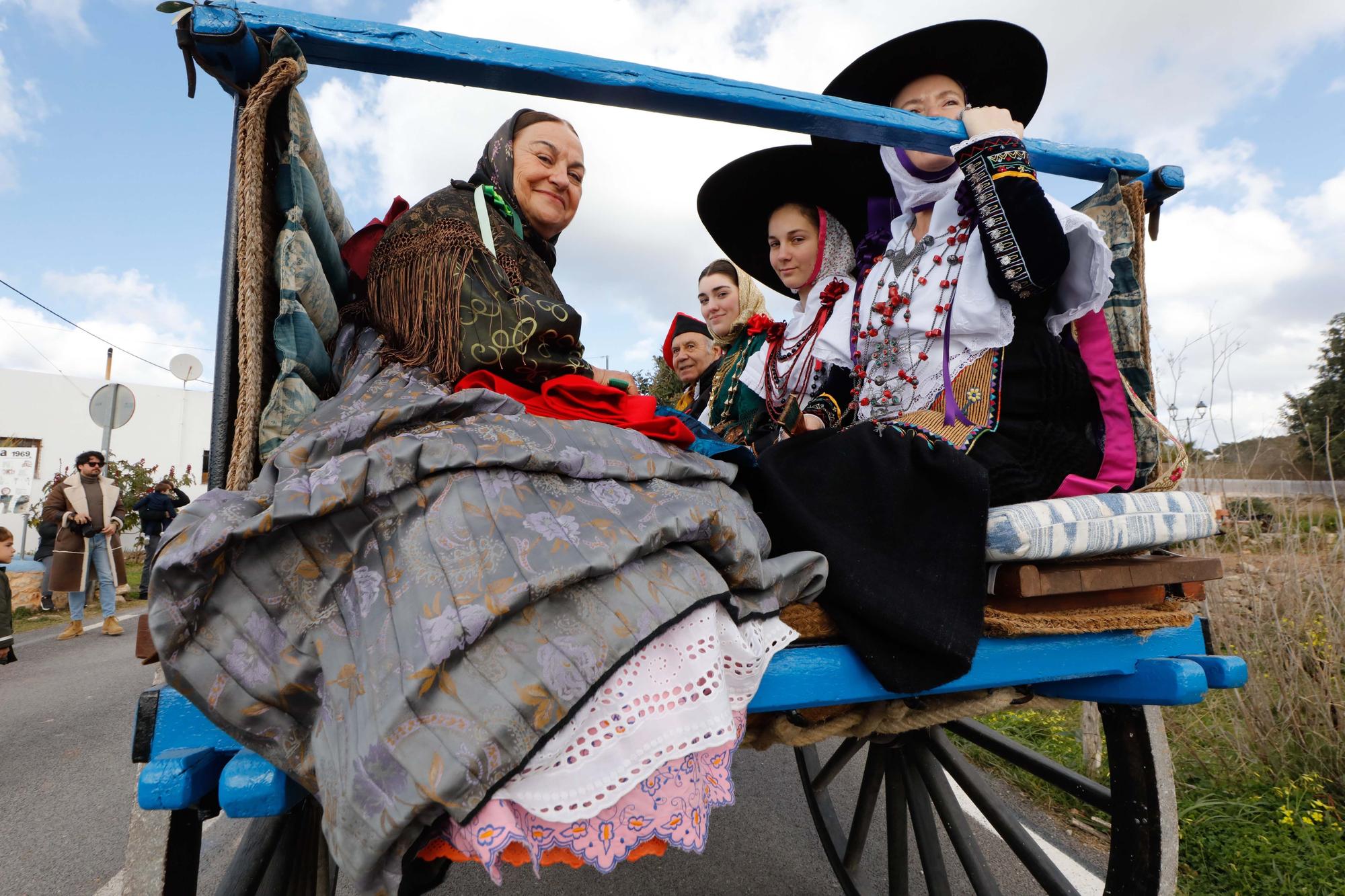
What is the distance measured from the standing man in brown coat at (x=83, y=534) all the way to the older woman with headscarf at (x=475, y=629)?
7719 millimetres

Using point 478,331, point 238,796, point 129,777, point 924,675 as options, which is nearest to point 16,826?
point 129,777

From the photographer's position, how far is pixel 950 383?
1.64m

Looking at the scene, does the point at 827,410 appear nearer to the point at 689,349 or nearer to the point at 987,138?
the point at 987,138

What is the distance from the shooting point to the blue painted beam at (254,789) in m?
0.89

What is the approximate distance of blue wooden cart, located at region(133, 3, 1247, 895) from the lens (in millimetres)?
989

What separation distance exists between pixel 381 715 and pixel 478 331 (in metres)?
0.71

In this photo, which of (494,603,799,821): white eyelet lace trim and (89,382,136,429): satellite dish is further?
(89,382,136,429): satellite dish

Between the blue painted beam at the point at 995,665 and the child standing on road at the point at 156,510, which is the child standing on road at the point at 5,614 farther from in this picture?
the blue painted beam at the point at 995,665

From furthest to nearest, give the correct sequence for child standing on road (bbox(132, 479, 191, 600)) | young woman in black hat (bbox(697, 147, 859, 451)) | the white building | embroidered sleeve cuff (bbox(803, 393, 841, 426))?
the white building < child standing on road (bbox(132, 479, 191, 600)) < young woman in black hat (bbox(697, 147, 859, 451)) < embroidered sleeve cuff (bbox(803, 393, 841, 426))

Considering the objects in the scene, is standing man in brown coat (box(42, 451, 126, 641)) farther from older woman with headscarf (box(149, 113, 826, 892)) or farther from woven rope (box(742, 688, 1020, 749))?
woven rope (box(742, 688, 1020, 749))

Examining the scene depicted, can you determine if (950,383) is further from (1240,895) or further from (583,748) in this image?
(1240,895)

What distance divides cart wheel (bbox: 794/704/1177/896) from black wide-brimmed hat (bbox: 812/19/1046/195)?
1636 mm

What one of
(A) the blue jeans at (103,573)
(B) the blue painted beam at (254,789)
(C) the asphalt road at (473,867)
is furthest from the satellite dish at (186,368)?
(B) the blue painted beam at (254,789)

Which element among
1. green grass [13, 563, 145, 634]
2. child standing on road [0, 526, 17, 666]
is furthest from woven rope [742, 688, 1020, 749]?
green grass [13, 563, 145, 634]
